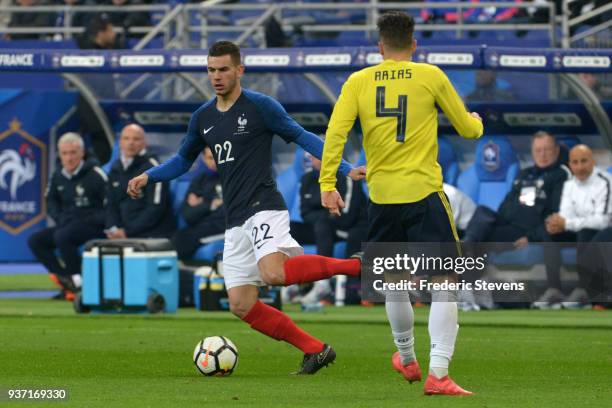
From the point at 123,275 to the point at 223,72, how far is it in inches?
256

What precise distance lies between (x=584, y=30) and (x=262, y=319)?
11993mm

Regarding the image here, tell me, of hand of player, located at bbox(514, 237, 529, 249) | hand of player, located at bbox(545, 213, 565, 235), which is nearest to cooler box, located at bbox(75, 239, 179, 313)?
hand of player, located at bbox(514, 237, 529, 249)

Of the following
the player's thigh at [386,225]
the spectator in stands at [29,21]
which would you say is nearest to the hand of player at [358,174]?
the player's thigh at [386,225]

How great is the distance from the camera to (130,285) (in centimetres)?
1584

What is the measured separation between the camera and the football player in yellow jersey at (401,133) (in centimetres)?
823

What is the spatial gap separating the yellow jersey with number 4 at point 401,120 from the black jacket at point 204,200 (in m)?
9.51

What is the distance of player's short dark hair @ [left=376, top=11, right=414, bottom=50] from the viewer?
8.21 meters

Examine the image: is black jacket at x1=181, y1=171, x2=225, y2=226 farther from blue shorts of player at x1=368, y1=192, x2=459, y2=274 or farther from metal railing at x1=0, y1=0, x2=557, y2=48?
blue shorts of player at x1=368, y1=192, x2=459, y2=274

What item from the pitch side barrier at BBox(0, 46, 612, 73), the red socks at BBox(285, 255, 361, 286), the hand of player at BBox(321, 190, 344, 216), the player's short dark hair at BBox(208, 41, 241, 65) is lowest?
the red socks at BBox(285, 255, 361, 286)

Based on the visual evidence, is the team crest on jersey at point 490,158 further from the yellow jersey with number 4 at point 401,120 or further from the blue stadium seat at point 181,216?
the yellow jersey with number 4 at point 401,120

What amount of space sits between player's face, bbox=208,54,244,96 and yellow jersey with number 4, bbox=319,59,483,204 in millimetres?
1515

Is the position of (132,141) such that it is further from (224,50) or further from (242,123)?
(224,50)

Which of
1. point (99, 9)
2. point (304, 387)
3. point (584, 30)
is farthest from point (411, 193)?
point (99, 9)

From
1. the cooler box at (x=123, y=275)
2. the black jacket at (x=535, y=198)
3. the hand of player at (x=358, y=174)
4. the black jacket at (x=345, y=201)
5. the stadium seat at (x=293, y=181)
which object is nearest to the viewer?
the hand of player at (x=358, y=174)
